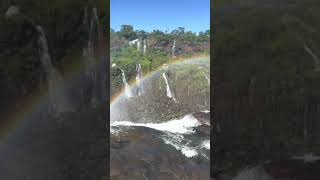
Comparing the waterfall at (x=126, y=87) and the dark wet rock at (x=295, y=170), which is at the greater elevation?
the waterfall at (x=126, y=87)

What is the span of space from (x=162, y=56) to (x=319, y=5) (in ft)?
36.4

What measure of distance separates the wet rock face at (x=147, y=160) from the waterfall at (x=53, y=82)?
554 cm

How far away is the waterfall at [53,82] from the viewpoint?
5.25m

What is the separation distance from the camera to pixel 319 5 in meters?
5.30

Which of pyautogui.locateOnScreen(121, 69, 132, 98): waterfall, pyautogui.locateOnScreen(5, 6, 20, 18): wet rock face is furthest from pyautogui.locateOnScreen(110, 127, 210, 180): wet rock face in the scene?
pyautogui.locateOnScreen(5, 6, 20, 18): wet rock face

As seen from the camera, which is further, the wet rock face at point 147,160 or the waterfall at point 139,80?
the waterfall at point 139,80

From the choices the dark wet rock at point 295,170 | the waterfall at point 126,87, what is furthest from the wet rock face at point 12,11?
the waterfall at point 126,87

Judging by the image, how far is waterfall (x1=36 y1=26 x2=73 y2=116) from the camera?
5254 millimetres

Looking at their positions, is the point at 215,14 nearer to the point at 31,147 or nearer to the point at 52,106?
the point at 52,106

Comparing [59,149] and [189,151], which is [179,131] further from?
[59,149]

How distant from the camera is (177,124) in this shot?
1485 centimetres

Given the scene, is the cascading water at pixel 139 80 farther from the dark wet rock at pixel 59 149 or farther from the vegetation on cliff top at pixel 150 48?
the dark wet rock at pixel 59 149

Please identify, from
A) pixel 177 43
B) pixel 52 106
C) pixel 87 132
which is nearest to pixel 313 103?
pixel 87 132

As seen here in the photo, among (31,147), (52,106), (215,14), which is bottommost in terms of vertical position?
(31,147)
